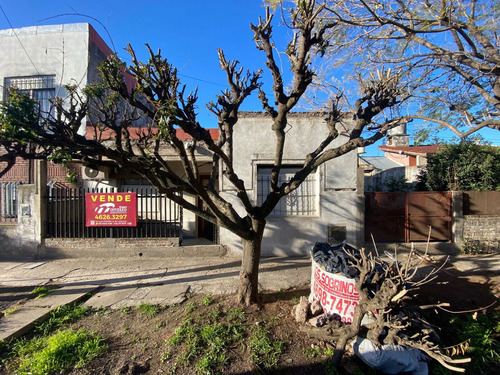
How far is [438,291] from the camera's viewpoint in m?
4.58

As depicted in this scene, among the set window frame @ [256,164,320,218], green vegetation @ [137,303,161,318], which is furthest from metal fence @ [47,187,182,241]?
green vegetation @ [137,303,161,318]

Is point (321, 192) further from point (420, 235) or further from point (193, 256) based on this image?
point (193, 256)

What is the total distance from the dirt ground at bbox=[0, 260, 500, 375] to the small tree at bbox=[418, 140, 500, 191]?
3898mm

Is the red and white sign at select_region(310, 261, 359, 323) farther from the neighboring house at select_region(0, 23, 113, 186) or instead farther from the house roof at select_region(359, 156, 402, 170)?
the house roof at select_region(359, 156, 402, 170)

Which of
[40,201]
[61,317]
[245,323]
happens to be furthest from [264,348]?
[40,201]

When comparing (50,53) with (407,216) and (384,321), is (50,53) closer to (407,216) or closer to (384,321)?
(384,321)

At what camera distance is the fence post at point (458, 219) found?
283 inches

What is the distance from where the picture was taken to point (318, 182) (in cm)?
708

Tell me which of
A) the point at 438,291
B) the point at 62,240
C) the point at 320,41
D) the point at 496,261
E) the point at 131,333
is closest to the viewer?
the point at 320,41

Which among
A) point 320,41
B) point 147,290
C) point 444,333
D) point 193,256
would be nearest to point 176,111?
point 320,41

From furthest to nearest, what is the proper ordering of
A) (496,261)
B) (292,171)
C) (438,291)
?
1. (292,171)
2. (496,261)
3. (438,291)

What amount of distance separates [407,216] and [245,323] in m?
5.86

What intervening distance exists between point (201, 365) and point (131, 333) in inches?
48.2

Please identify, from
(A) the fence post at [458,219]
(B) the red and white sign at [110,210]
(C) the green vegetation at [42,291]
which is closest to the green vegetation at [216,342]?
(C) the green vegetation at [42,291]
